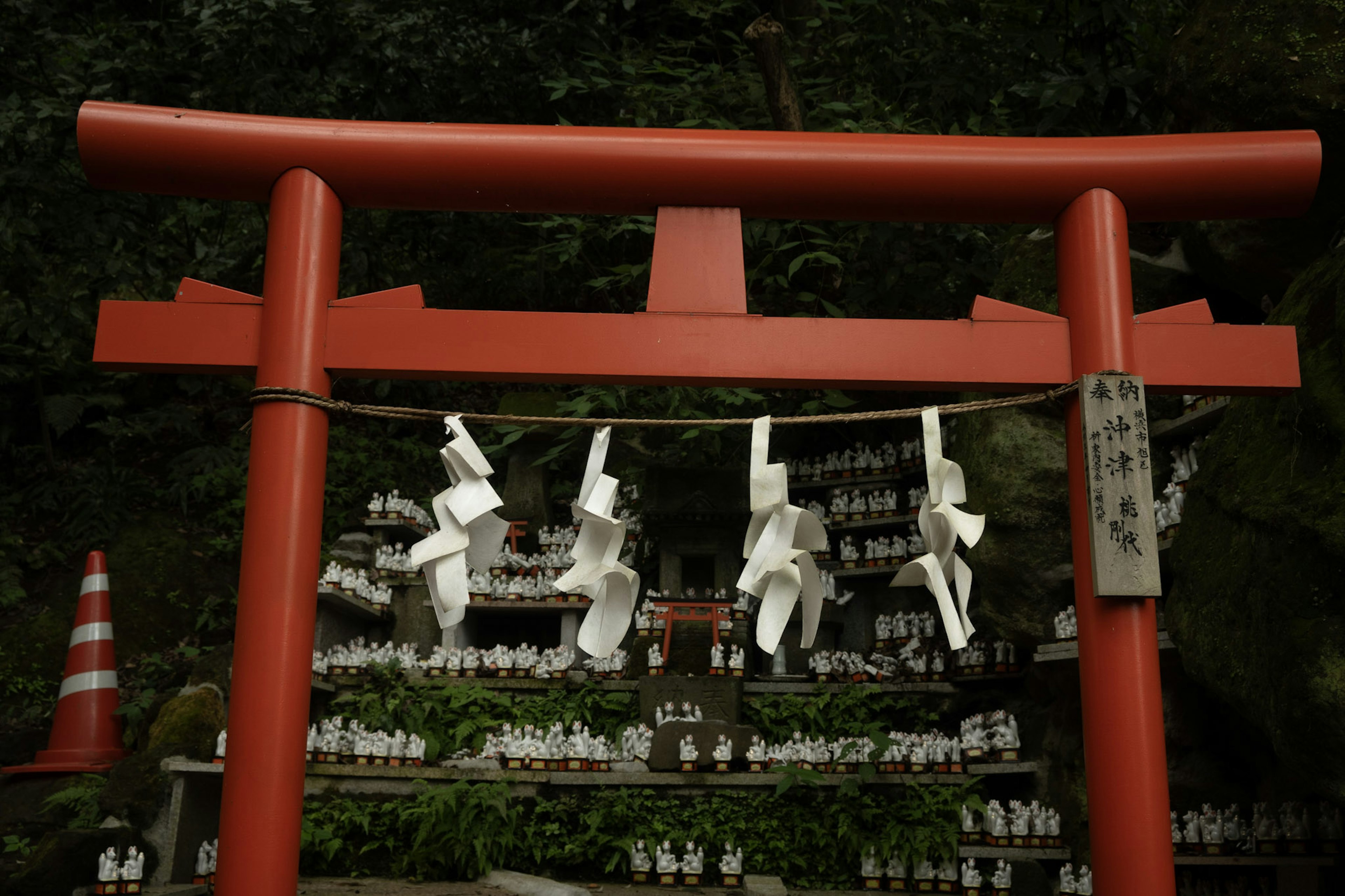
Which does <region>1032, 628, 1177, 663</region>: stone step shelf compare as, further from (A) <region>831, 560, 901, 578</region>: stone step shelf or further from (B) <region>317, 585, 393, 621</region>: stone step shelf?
(B) <region>317, 585, 393, 621</region>: stone step shelf

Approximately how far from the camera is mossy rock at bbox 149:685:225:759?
20.9ft

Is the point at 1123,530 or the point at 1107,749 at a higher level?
the point at 1123,530

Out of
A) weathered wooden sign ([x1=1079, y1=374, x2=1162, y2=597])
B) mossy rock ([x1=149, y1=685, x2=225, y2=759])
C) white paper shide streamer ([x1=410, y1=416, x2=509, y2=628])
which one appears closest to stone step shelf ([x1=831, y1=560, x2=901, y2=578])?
mossy rock ([x1=149, y1=685, x2=225, y2=759])

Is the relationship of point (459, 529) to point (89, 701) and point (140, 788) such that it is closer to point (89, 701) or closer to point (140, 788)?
point (140, 788)

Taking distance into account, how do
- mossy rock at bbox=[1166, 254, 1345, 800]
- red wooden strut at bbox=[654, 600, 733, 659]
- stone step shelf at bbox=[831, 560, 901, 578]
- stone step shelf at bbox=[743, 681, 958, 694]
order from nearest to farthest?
mossy rock at bbox=[1166, 254, 1345, 800]
stone step shelf at bbox=[743, 681, 958, 694]
red wooden strut at bbox=[654, 600, 733, 659]
stone step shelf at bbox=[831, 560, 901, 578]

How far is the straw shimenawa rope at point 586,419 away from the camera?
281 cm

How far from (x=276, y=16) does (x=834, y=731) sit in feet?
20.9

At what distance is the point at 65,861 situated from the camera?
5.65m

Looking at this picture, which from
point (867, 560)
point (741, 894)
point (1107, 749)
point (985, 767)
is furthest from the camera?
point (867, 560)

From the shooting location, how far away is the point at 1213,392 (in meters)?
3.00

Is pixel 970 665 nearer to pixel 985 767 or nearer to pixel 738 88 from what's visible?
pixel 985 767

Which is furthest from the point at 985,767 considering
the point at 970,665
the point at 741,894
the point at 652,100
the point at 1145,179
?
the point at 652,100

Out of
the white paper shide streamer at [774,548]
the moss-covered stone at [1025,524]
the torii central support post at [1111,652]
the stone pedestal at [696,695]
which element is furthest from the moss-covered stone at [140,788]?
the torii central support post at [1111,652]

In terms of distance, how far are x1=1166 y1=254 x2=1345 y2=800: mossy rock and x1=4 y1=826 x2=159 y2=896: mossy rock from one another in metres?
5.78
